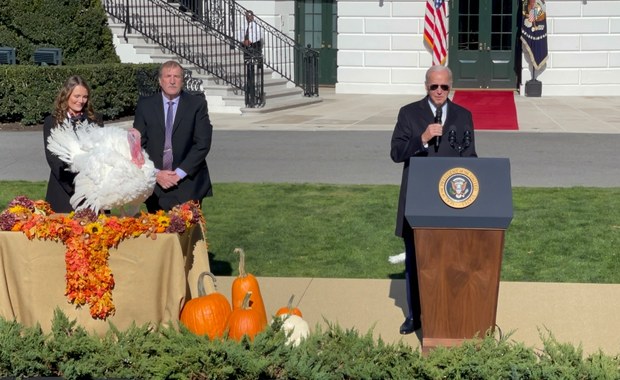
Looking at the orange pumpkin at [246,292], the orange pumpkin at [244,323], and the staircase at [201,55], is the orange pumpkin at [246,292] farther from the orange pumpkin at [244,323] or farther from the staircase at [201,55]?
the staircase at [201,55]

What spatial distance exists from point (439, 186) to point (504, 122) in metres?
15.7

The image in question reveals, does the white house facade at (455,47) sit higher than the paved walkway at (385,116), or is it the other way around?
the white house facade at (455,47)

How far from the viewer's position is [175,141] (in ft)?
27.2

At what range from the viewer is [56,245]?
6.93m

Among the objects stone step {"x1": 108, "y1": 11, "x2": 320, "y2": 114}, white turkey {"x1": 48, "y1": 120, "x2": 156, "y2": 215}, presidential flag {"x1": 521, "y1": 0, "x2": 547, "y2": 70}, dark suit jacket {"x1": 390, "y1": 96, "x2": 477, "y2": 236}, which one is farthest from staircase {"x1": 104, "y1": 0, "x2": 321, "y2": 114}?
white turkey {"x1": 48, "y1": 120, "x2": 156, "y2": 215}

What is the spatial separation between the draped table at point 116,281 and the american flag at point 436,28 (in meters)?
19.0

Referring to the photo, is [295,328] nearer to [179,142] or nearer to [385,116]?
[179,142]

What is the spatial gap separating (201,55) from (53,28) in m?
3.41

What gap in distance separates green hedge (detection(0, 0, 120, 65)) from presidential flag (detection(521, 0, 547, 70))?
34.4 feet

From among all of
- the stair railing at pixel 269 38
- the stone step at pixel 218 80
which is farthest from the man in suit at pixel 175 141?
the stair railing at pixel 269 38

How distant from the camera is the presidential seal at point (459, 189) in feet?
21.9

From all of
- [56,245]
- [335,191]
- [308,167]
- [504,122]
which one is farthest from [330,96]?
[56,245]

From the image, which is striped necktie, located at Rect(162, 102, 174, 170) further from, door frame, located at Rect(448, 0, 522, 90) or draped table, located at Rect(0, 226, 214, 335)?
door frame, located at Rect(448, 0, 522, 90)

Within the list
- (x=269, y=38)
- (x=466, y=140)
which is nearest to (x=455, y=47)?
(x=269, y=38)
